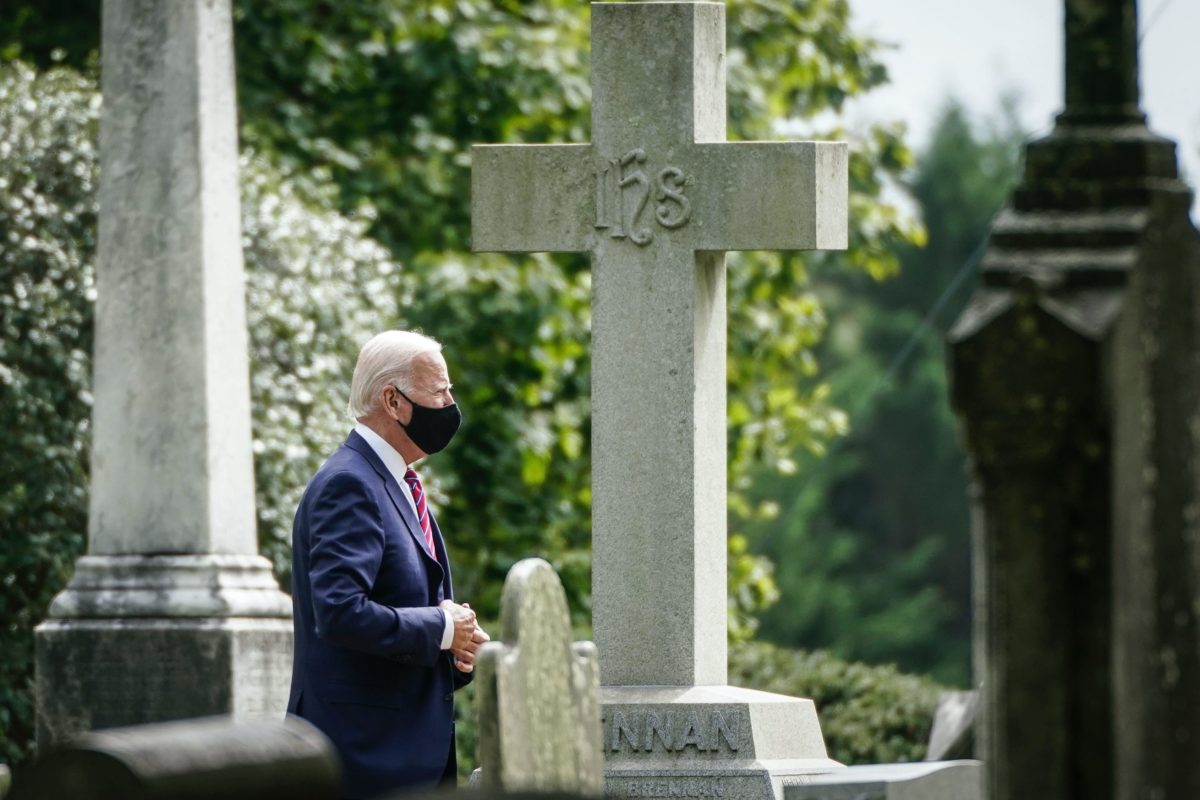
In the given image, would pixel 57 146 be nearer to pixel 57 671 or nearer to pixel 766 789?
pixel 57 671

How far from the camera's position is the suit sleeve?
594 cm

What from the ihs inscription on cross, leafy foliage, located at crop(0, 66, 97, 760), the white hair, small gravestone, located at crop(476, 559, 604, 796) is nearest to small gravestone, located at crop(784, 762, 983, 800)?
small gravestone, located at crop(476, 559, 604, 796)

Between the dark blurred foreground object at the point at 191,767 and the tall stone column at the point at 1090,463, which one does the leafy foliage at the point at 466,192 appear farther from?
the dark blurred foreground object at the point at 191,767

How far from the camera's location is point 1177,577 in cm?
446

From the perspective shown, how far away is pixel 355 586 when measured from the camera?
19.7ft

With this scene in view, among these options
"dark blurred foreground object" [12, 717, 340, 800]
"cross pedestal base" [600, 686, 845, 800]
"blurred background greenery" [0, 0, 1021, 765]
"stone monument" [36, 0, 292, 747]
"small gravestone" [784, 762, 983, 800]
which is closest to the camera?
"dark blurred foreground object" [12, 717, 340, 800]

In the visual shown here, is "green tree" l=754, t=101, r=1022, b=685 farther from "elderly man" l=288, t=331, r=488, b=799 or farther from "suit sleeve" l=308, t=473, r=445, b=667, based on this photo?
"suit sleeve" l=308, t=473, r=445, b=667

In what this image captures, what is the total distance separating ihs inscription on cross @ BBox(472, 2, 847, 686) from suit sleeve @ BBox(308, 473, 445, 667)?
161cm

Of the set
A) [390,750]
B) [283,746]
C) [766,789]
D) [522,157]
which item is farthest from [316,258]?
[283,746]

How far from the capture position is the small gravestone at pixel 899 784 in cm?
532

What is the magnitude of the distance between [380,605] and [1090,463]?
2263 millimetres

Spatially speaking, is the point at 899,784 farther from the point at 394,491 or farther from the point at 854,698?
the point at 854,698

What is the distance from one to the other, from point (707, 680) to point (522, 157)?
181cm

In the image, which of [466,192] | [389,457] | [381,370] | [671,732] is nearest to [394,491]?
[389,457]
